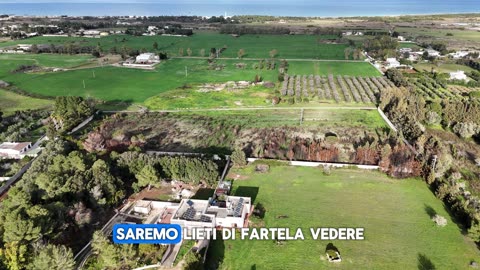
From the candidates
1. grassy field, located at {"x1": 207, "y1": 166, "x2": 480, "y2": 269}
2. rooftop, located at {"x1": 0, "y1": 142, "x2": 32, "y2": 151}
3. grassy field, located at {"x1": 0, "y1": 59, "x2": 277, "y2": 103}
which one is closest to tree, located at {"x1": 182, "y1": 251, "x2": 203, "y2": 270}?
grassy field, located at {"x1": 207, "y1": 166, "x2": 480, "y2": 269}

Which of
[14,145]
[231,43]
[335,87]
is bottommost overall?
[14,145]

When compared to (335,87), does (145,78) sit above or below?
above

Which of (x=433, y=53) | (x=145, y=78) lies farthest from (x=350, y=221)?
(x=433, y=53)

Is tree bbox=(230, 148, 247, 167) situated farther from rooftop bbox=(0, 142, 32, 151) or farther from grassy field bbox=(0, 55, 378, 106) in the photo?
rooftop bbox=(0, 142, 32, 151)

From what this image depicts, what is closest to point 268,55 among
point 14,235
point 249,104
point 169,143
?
point 249,104

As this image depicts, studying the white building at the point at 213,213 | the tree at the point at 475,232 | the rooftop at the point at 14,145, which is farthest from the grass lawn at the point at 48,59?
the tree at the point at 475,232

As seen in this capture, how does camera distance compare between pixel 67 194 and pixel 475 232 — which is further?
pixel 67 194

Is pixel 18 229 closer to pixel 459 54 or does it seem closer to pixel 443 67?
pixel 443 67
